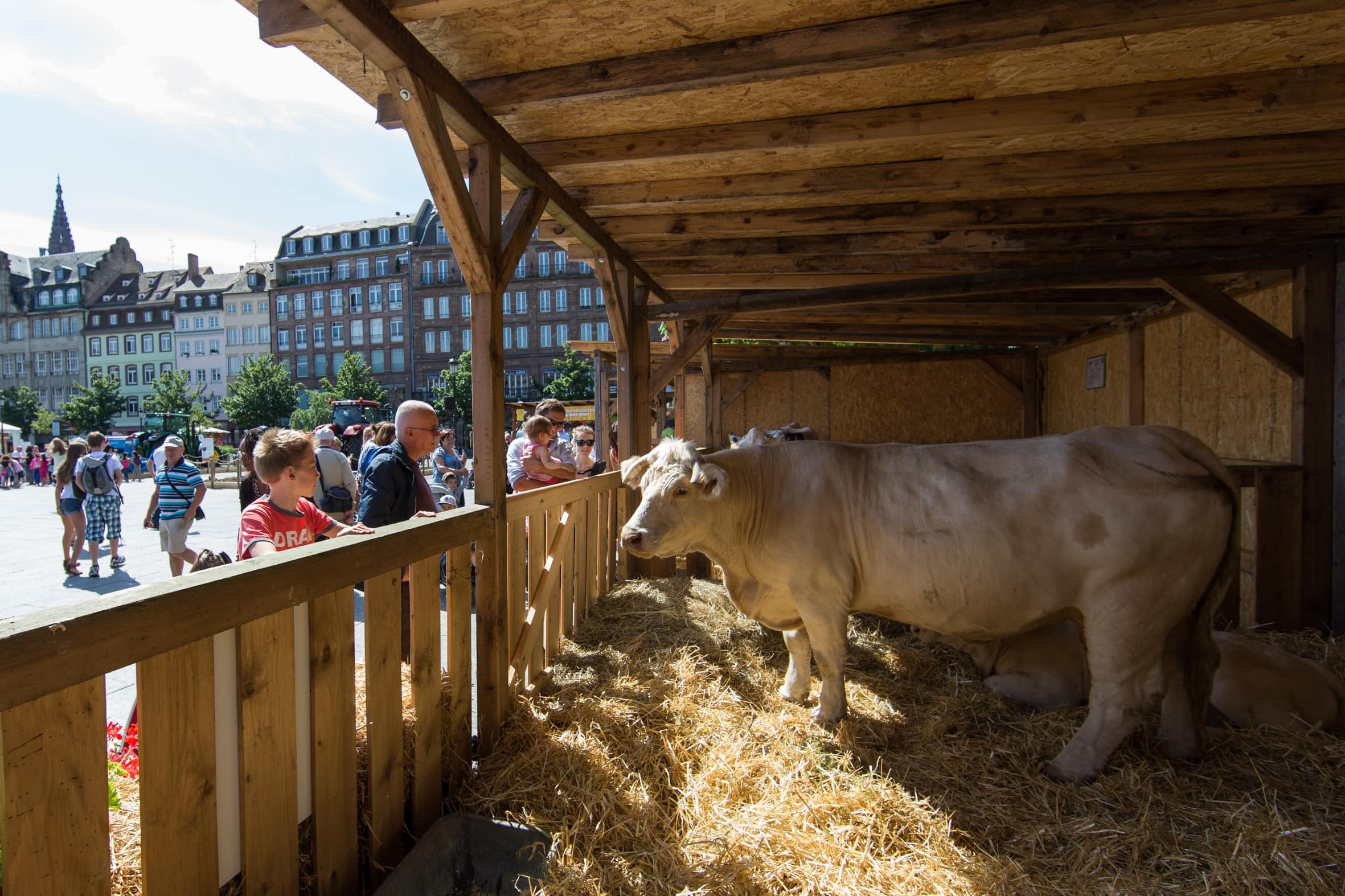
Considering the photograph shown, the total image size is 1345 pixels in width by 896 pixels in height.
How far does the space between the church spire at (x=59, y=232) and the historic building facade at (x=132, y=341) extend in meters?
30.9

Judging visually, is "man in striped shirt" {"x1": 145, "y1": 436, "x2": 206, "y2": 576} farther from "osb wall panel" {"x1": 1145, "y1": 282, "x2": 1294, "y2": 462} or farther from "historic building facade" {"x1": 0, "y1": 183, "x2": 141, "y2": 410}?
"historic building facade" {"x1": 0, "y1": 183, "x2": 141, "y2": 410}

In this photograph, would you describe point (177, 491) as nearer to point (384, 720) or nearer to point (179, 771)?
point (384, 720)

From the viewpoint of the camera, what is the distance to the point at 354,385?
169ft

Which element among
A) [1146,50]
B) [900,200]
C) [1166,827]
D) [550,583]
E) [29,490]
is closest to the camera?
[1166,827]

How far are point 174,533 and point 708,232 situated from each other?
563 cm

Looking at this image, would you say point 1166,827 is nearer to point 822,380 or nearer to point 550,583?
point 550,583

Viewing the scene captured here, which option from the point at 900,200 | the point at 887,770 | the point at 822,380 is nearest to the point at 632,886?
the point at 887,770

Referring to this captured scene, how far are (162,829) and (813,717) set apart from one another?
109 inches

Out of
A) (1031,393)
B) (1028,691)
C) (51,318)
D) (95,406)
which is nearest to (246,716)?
(1028,691)

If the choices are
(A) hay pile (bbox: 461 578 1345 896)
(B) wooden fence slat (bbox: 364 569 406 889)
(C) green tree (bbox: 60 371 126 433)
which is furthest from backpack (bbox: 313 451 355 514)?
(C) green tree (bbox: 60 371 126 433)

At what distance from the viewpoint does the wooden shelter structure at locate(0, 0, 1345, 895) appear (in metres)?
1.66

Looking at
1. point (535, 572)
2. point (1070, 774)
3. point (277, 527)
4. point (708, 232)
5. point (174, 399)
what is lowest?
point (1070, 774)

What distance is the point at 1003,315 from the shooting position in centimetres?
800

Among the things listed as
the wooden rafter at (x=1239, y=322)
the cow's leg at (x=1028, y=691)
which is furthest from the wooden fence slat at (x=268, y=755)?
the wooden rafter at (x=1239, y=322)
